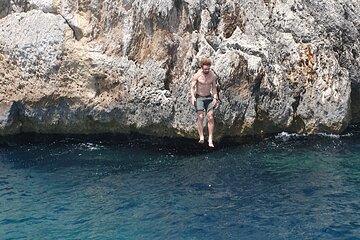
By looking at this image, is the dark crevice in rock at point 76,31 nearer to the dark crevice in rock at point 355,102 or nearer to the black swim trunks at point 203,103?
the black swim trunks at point 203,103

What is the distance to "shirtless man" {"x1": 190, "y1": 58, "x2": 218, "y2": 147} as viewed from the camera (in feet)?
44.8

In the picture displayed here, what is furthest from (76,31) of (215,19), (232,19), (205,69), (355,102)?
(355,102)

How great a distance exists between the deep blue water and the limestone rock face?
903 mm

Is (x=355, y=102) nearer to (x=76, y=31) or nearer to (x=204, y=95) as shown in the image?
(x=204, y=95)

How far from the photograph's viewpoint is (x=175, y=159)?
14648 millimetres

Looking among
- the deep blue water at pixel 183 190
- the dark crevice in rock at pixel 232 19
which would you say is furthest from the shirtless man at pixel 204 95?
the dark crevice in rock at pixel 232 19

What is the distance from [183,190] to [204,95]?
9.46ft

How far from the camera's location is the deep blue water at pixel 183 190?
33.6 ft

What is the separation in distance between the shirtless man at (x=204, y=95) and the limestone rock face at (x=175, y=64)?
86 cm

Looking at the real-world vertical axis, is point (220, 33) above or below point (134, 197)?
above

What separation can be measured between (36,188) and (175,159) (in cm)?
397

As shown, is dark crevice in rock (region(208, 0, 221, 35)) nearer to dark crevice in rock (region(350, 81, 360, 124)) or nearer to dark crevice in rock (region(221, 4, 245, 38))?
dark crevice in rock (region(221, 4, 245, 38))

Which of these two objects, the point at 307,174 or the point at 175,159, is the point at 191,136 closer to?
the point at 175,159

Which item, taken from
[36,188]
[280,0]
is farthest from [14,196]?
[280,0]
